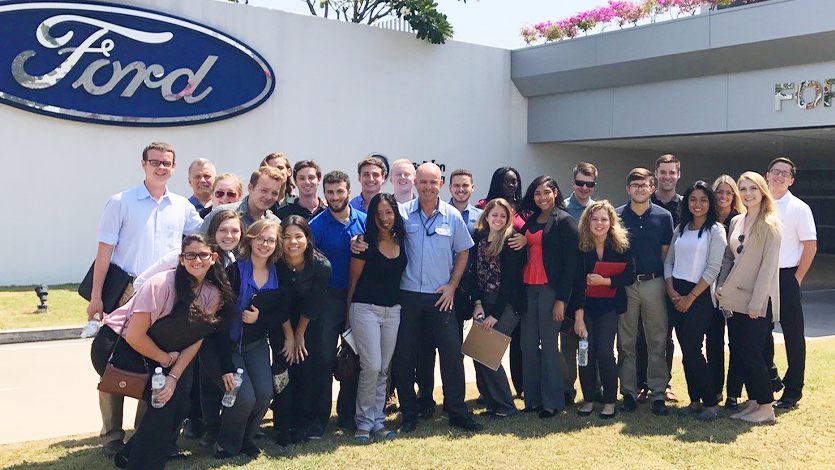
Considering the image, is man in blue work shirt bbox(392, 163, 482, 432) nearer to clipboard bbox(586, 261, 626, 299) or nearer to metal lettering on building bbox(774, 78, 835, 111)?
clipboard bbox(586, 261, 626, 299)

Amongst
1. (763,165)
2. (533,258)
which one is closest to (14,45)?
(533,258)

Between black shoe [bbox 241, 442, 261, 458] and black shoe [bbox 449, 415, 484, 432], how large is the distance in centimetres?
148

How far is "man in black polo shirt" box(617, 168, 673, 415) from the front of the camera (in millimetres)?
6113

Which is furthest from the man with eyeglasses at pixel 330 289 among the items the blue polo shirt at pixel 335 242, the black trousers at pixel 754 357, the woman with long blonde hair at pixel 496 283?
the black trousers at pixel 754 357

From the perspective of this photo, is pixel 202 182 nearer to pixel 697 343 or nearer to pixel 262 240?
pixel 262 240

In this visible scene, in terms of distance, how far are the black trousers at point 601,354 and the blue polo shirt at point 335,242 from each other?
194 centimetres

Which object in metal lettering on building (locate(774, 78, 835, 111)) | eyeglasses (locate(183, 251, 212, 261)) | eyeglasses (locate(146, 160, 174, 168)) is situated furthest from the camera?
metal lettering on building (locate(774, 78, 835, 111))

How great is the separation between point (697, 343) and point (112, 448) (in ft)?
14.0

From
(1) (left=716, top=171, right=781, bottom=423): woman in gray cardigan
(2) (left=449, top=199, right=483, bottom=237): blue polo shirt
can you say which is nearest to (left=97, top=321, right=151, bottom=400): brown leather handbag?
(2) (left=449, top=199, right=483, bottom=237): blue polo shirt

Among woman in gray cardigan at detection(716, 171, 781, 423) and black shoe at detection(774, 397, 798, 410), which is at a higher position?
woman in gray cardigan at detection(716, 171, 781, 423)

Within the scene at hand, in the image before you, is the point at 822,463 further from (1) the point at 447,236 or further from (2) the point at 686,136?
(2) the point at 686,136

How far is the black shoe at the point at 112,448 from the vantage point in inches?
192

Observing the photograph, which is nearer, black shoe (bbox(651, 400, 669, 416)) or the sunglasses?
the sunglasses

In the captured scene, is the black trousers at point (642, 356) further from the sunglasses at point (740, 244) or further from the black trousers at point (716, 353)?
the sunglasses at point (740, 244)
